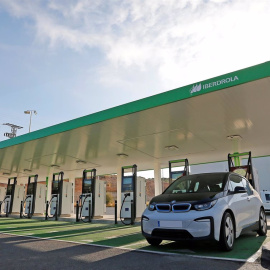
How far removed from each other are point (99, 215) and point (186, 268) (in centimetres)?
1330

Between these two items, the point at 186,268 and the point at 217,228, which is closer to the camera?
the point at 186,268

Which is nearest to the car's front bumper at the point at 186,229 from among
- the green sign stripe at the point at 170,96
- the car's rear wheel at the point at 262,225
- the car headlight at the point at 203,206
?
the car headlight at the point at 203,206

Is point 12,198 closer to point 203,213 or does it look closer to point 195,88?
point 195,88

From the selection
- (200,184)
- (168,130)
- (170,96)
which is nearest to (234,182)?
(200,184)

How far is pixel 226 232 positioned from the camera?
477cm

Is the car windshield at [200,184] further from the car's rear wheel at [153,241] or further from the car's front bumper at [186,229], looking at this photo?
the car's rear wheel at [153,241]

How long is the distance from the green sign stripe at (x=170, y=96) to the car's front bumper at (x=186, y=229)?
3997mm

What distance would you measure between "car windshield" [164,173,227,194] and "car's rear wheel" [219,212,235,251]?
54 centimetres

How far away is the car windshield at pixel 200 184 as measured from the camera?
5484 millimetres

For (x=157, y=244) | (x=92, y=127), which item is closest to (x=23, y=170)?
(x=92, y=127)

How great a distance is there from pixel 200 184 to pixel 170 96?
3.32 metres

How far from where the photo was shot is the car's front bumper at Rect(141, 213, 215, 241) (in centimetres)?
452

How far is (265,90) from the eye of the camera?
7.62m

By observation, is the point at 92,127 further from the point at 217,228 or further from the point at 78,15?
Answer: the point at 217,228
